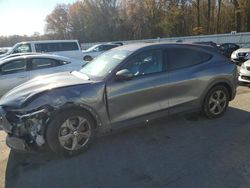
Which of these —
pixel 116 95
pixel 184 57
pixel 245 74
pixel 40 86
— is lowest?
pixel 245 74

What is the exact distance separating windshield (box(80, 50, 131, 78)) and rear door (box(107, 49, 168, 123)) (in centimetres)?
18

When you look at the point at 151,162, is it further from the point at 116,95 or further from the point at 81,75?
the point at 81,75

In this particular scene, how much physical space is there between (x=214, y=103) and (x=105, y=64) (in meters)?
2.42

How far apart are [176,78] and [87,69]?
1.66 meters

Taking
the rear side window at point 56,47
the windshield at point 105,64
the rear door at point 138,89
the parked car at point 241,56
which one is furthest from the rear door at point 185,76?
the rear side window at point 56,47

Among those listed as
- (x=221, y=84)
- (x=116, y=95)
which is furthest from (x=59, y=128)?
(x=221, y=84)

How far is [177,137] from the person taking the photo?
5000mm

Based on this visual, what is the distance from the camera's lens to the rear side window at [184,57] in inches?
207

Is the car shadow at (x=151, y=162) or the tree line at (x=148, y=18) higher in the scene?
the tree line at (x=148, y=18)

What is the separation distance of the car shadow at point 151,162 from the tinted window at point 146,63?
3.72 feet

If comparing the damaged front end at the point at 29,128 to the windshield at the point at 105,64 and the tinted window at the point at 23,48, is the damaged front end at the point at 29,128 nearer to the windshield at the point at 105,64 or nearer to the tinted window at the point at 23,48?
the windshield at the point at 105,64

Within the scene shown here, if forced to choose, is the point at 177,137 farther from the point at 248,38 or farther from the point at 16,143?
the point at 248,38

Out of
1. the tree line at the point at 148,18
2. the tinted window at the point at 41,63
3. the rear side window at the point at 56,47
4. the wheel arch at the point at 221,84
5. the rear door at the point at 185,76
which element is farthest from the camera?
the tree line at the point at 148,18

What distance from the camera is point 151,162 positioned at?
410 centimetres
